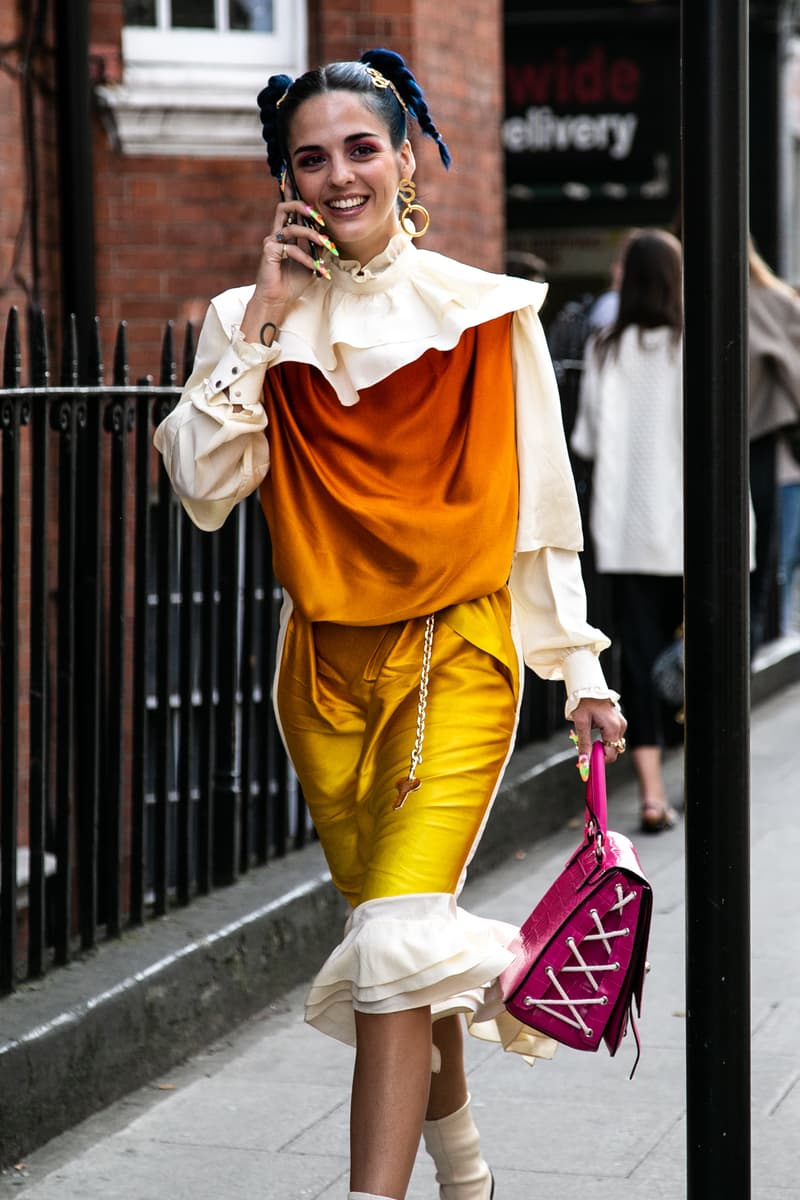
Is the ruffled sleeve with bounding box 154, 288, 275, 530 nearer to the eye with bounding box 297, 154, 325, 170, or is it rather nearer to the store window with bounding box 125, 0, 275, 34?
the eye with bounding box 297, 154, 325, 170

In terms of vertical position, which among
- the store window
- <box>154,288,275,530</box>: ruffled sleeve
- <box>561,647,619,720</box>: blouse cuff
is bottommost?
<box>561,647,619,720</box>: blouse cuff

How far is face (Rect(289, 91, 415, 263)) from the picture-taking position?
10.9 ft

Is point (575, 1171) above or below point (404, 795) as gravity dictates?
below

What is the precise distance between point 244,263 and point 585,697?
4.90 m

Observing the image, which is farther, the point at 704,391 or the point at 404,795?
the point at 404,795

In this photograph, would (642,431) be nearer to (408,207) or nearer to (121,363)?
(121,363)

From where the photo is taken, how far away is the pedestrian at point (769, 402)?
8422 millimetres

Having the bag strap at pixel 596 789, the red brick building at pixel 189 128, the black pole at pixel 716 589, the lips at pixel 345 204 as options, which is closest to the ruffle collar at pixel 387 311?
the lips at pixel 345 204

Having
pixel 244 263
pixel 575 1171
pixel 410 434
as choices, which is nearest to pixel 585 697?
pixel 410 434

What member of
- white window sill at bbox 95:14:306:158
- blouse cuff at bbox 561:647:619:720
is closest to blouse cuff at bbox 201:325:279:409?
blouse cuff at bbox 561:647:619:720

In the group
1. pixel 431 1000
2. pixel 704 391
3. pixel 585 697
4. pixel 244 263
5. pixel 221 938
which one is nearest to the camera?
pixel 704 391

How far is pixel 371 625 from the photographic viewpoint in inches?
131

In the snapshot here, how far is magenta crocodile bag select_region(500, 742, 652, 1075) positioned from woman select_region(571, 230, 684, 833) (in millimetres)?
3895

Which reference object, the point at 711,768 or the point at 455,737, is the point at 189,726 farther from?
the point at 711,768
